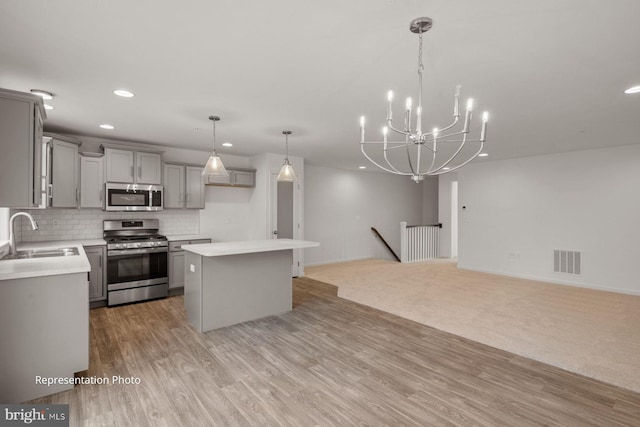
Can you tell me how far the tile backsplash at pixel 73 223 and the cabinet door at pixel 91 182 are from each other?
321mm

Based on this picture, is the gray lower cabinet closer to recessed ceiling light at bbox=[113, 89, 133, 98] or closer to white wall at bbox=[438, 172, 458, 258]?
recessed ceiling light at bbox=[113, 89, 133, 98]

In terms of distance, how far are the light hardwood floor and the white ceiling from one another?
99.5 inches

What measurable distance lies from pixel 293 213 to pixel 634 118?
17.1 feet

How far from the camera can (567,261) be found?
19.6 ft

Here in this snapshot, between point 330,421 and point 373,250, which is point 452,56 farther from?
point 373,250

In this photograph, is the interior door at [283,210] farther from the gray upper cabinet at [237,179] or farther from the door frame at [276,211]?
the gray upper cabinet at [237,179]

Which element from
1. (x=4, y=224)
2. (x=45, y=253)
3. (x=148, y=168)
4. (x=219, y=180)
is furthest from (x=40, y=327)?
(x=219, y=180)

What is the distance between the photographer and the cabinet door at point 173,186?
5.27 meters

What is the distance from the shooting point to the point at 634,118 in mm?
3787

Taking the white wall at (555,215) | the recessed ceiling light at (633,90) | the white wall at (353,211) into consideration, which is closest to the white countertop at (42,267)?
the recessed ceiling light at (633,90)

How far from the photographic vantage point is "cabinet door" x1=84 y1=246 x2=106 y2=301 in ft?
14.4

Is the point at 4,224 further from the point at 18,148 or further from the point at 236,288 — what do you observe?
the point at 236,288

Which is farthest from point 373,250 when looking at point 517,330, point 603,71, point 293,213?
point 603,71

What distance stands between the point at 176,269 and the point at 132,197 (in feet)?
4.31
